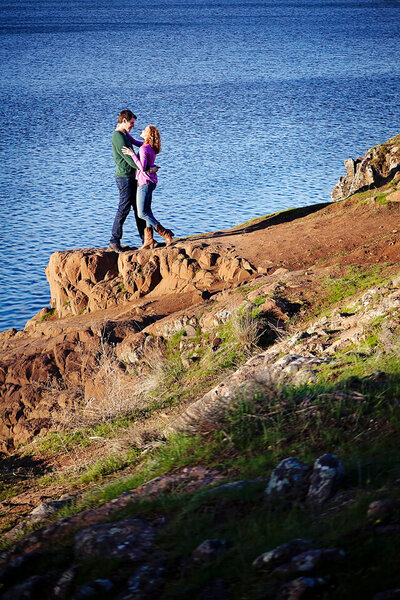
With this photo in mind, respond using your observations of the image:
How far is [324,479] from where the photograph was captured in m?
3.43

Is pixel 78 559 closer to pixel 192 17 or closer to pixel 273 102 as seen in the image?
pixel 273 102

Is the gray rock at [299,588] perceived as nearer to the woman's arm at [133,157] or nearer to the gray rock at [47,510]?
the gray rock at [47,510]

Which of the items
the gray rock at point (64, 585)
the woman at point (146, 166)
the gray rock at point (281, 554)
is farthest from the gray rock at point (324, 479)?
the woman at point (146, 166)

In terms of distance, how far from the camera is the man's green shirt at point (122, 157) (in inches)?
424

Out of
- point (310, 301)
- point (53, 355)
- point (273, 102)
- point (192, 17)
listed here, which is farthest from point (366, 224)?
point (192, 17)

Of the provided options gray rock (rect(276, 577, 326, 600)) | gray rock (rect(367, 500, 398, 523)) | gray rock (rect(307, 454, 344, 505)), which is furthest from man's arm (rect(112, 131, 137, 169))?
gray rock (rect(276, 577, 326, 600))

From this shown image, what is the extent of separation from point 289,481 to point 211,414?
1421 millimetres

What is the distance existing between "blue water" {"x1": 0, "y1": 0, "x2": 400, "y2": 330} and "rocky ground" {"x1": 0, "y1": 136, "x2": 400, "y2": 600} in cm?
543

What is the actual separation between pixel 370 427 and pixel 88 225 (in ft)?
50.8

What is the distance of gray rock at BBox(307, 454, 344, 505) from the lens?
3.37 m

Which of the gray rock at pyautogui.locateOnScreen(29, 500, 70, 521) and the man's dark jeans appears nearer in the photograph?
the gray rock at pyautogui.locateOnScreen(29, 500, 70, 521)

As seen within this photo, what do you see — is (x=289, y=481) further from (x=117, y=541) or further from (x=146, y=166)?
(x=146, y=166)

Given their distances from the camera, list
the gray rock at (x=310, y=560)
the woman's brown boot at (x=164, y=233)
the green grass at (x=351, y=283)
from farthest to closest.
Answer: the woman's brown boot at (x=164, y=233) < the green grass at (x=351, y=283) < the gray rock at (x=310, y=560)

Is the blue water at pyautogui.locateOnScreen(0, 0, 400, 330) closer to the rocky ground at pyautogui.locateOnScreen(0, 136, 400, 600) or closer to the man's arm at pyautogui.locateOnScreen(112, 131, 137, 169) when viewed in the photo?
the man's arm at pyautogui.locateOnScreen(112, 131, 137, 169)
